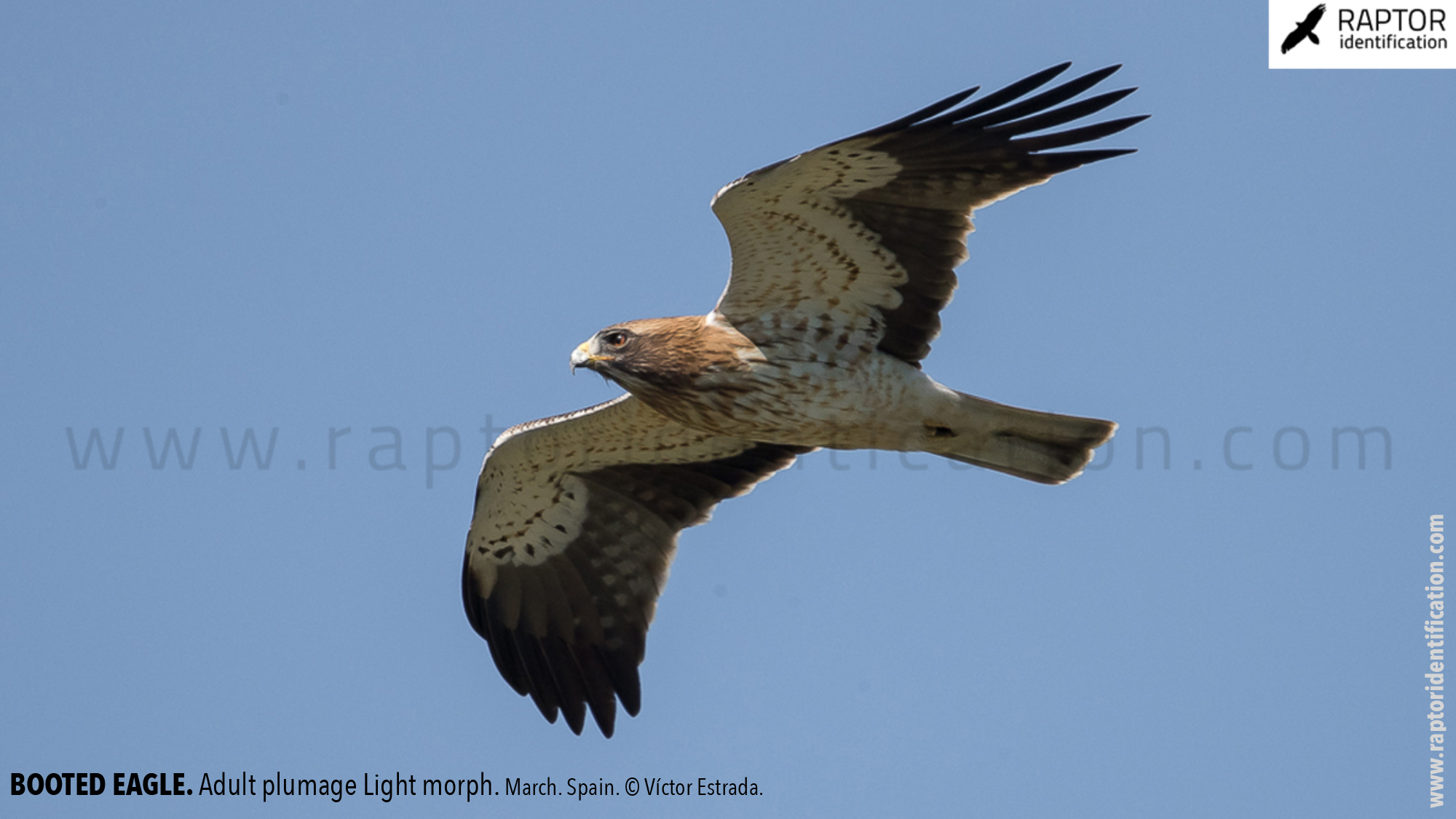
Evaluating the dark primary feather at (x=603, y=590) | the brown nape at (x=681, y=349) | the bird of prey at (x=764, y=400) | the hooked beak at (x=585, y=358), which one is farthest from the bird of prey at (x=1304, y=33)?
the hooked beak at (x=585, y=358)

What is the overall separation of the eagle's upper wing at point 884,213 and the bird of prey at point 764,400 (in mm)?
11

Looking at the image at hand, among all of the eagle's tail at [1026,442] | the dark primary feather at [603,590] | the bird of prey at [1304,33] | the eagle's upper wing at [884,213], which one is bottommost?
the dark primary feather at [603,590]

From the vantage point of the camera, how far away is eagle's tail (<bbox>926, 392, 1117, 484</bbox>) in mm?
8992

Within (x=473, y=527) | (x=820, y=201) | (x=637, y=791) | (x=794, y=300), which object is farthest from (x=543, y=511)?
(x=820, y=201)

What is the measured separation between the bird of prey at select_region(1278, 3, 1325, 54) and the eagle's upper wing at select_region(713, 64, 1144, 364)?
15.1 ft

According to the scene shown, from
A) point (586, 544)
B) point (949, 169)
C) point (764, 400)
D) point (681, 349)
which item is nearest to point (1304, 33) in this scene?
point (949, 169)

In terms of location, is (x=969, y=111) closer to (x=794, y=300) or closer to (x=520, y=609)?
(x=794, y=300)

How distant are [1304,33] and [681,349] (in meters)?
6.53

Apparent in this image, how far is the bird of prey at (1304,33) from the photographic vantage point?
1162 centimetres

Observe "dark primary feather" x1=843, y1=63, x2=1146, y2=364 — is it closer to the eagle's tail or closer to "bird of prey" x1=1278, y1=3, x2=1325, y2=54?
the eagle's tail

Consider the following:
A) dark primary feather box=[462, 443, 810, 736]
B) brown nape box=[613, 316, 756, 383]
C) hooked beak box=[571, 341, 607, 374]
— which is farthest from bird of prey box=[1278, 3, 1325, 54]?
hooked beak box=[571, 341, 607, 374]

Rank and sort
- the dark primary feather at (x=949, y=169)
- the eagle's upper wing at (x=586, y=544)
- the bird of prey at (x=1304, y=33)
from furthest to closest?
the bird of prey at (x=1304, y=33) → the eagle's upper wing at (x=586, y=544) → the dark primary feather at (x=949, y=169)

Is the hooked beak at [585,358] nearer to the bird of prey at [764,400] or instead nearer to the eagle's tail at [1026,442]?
the bird of prey at [764,400]

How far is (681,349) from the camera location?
874 centimetres
